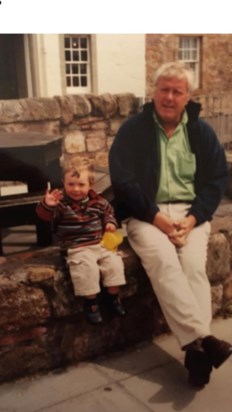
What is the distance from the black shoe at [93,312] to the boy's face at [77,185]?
16.3 inches

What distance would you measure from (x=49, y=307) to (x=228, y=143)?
11.9ft

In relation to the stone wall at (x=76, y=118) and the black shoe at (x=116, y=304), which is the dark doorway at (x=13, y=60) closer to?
the stone wall at (x=76, y=118)

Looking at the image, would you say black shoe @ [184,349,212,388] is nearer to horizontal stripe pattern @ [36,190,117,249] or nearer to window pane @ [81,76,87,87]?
horizontal stripe pattern @ [36,190,117,249]

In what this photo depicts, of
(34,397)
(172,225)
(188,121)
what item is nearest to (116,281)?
(172,225)

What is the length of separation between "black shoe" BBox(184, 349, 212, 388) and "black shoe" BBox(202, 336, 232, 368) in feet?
0.10

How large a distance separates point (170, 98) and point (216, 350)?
1.06m

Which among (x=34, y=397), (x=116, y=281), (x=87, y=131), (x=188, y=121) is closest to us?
(x=34, y=397)

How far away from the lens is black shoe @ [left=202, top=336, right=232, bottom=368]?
6.00ft

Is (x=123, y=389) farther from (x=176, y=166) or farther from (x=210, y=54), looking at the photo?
(x=210, y=54)

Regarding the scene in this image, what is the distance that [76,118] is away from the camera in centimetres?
509

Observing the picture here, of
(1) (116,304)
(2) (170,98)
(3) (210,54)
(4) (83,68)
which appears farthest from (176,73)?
(4) (83,68)

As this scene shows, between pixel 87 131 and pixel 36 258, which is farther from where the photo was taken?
pixel 87 131
